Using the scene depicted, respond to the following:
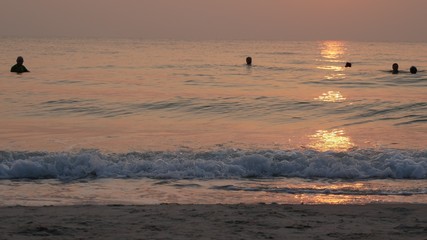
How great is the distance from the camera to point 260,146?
15195 mm

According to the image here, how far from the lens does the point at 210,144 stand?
15344 mm

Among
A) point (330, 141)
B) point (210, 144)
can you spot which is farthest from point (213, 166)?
point (330, 141)

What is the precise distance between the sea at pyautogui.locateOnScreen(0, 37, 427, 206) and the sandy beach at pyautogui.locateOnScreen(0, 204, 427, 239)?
2.58ft

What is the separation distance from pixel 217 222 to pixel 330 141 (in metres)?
8.37

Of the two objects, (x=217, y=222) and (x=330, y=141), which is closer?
(x=217, y=222)

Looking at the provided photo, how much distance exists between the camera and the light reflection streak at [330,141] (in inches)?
589

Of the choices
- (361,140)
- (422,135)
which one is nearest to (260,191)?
(361,140)

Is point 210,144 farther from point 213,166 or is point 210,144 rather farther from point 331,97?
point 331,97

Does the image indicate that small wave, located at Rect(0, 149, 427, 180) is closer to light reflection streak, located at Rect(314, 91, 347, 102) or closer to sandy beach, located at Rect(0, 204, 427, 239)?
sandy beach, located at Rect(0, 204, 427, 239)

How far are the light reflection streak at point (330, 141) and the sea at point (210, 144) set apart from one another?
0.03 metres

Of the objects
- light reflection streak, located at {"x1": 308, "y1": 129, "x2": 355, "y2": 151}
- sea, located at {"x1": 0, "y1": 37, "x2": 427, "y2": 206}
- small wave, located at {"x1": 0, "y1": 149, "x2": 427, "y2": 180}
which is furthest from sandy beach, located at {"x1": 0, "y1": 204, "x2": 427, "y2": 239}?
light reflection streak, located at {"x1": 308, "y1": 129, "x2": 355, "y2": 151}

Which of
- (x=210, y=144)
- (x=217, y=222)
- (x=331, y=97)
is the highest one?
(x=217, y=222)

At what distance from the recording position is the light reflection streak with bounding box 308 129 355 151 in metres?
15.0

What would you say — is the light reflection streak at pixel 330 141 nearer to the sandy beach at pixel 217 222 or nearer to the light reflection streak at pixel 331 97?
the sandy beach at pixel 217 222
